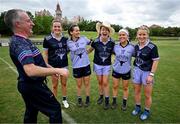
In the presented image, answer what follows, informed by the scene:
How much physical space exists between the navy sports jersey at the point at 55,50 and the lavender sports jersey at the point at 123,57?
1342mm

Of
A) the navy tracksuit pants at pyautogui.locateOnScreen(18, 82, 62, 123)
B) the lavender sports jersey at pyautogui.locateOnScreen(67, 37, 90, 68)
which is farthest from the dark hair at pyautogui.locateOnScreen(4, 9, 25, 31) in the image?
the lavender sports jersey at pyautogui.locateOnScreen(67, 37, 90, 68)

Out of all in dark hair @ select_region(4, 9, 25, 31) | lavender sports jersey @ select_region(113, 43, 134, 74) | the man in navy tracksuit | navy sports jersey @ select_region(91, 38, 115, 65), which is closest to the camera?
the man in navy tracksuit

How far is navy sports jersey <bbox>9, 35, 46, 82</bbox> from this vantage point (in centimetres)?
410

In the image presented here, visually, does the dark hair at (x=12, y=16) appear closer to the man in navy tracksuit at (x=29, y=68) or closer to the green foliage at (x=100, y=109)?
the man in navy tracksuit at (x=29, y=68)

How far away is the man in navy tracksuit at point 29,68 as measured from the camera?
4.06 meters

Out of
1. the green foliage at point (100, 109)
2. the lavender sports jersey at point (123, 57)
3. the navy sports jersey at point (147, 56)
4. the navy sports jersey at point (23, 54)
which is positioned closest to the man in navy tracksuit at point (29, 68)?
Result: the navy sports jersey at point (23, 54)

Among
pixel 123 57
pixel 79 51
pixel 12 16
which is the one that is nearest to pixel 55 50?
pixel 79 51

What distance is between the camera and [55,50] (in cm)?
749

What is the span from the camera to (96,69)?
7.80m

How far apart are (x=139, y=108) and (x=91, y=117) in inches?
49.4

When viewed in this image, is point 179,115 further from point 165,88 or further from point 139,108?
point 165,88

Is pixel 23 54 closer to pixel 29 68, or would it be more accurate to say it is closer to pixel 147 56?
pixel 29 68

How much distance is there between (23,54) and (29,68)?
0.76 ft

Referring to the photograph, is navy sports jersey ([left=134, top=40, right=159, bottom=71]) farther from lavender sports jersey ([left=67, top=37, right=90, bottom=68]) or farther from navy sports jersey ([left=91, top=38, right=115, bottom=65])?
lavender sports jersey ([left=67, top=37, right=90, bottom=68])
